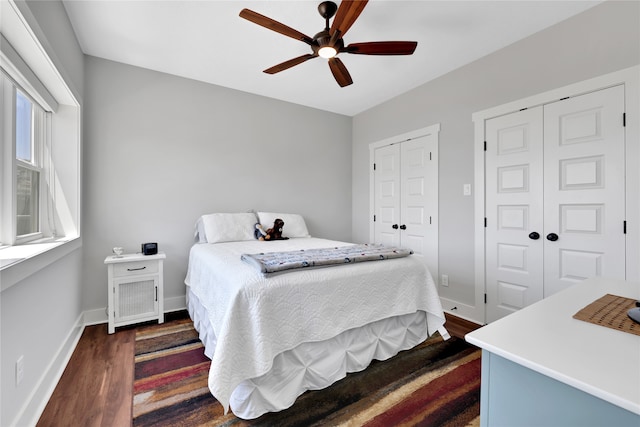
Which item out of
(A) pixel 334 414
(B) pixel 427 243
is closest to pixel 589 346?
(A) pixel 334 414

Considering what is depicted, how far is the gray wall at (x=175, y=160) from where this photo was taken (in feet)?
8.99

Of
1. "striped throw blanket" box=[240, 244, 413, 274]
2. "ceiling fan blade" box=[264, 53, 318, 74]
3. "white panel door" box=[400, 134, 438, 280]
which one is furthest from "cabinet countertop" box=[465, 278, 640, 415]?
"white panel door" box=[400, 134, 438, 280]

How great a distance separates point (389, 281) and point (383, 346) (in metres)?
0.47

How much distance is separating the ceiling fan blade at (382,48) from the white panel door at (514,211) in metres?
1.25

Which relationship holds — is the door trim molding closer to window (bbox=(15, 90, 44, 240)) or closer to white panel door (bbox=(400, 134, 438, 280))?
white panel door (bbox=(400, 134, 438, 280))

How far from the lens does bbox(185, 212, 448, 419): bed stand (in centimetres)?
143

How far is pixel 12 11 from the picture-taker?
1215 mm

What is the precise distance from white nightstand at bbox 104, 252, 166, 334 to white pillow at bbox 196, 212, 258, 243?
0.49m

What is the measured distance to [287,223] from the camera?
3.46 meters

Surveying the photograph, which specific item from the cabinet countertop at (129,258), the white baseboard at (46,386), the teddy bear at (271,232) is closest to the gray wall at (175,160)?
the cabinet countertop at (129,258)

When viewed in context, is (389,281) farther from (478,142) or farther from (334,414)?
(478,142)

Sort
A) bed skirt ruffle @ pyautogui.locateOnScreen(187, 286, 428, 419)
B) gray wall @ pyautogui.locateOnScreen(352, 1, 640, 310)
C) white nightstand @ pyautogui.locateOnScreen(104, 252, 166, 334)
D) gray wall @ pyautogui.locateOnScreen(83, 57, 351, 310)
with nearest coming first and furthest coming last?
bed skirt ruffle @ pyautogui.locateOnScreen(187, 286, 428, 419) < gray wall @ pyautogui.locateOnScreen(352, 1, 640, 310) < white nightstand @ pyautogui.locateOnScreen(104, 252, 166, 334) < gray wall @ pyautogui.locateOnScreen(83, 57, 351, 310)

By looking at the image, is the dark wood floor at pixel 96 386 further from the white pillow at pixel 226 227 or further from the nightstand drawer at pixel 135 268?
the white pillow at pixel 226 227

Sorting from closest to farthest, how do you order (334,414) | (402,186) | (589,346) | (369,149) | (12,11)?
(589,346) → (12,11) → (334,414) → (402,186) → (369,149)
